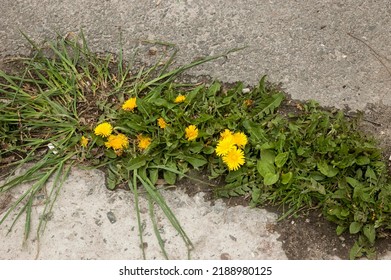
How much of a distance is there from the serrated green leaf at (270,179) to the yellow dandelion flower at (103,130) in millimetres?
742

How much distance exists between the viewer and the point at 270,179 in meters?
2.54

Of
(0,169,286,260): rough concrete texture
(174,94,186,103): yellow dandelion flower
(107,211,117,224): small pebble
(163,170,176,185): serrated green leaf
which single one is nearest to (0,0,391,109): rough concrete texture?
(174,94,186,103): yellow dandelion flower

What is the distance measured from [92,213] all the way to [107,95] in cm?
60

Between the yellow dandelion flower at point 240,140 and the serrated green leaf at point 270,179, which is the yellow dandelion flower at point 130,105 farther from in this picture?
the serrated green leaf at point 270,179

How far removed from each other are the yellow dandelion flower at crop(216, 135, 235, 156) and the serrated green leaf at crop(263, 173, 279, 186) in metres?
0.20

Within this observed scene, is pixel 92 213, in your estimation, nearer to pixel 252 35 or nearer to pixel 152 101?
pixel 152 101

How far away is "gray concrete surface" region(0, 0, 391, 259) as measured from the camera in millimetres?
2537

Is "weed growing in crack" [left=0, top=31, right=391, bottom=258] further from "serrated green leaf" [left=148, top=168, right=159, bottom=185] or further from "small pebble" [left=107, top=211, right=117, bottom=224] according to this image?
"small pebble" [left=107, top=211, right=117, bottom=224]

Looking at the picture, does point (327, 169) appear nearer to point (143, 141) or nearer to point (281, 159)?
point (281, 159)

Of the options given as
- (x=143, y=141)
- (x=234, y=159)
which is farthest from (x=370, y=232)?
(x=143, y=141)

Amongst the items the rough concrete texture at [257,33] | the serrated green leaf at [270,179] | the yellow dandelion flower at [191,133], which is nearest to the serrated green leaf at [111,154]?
the yellow dandelion flower at [191,133]

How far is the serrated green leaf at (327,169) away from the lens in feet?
8.31

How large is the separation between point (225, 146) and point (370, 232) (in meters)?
0.72

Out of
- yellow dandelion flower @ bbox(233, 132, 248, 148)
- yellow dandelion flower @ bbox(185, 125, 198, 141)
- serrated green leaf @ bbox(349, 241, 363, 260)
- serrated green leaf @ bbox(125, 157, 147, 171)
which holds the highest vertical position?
yellow dandelion flower @ bbox(185, 125, 198, 141)
